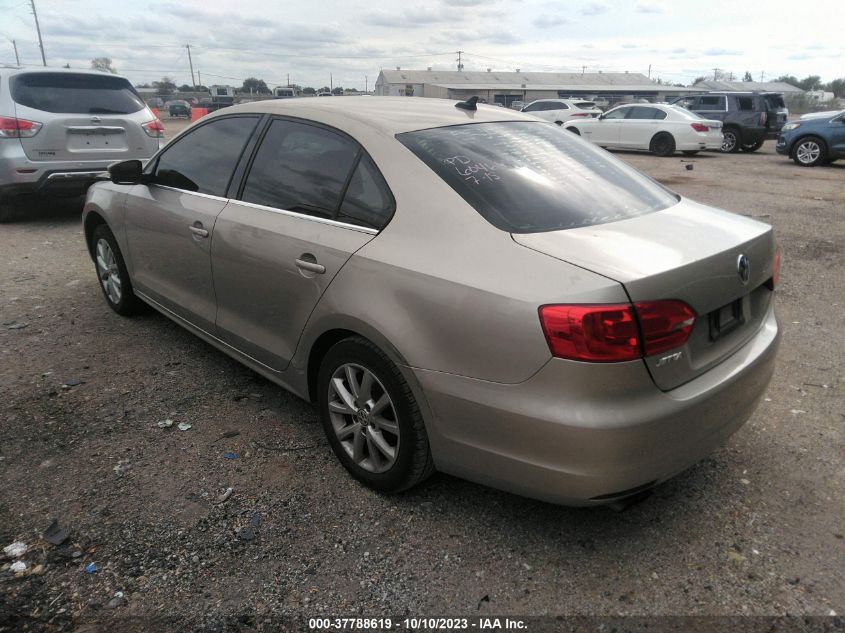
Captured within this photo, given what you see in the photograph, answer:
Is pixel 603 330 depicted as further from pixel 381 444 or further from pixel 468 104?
pixel 468 104

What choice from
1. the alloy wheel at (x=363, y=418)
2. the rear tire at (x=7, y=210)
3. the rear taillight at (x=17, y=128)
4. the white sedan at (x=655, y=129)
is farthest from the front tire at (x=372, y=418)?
the white sedan at (x=655, y=129)

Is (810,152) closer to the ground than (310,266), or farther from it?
closer to the ground

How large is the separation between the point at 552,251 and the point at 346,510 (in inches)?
56.1

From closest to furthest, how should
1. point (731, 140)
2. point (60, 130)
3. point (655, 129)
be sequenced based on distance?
point (60, 130), point (655, 129), point (731, 140)

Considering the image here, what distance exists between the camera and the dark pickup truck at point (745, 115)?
1928 cm

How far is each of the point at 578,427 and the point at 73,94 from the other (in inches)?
325

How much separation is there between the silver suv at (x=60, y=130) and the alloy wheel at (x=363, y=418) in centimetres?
659

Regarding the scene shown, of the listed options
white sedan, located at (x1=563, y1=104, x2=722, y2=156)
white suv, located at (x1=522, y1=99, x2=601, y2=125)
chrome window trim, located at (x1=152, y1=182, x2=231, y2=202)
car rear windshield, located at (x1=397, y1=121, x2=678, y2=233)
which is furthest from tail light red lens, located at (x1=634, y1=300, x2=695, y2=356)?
white suv, located at (x1=522, y1=99, x2=601, y2=125)

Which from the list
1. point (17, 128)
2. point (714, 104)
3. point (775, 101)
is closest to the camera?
point (17, 128)

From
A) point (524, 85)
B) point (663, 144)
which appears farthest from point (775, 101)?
point (524, 85)

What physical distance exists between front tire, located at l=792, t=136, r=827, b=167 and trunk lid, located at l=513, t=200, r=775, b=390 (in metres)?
15.6

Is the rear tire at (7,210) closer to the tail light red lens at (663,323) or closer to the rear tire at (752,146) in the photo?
the tail light red lens at (663,323)

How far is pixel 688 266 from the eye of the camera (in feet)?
7.22

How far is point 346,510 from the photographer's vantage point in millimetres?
2730
